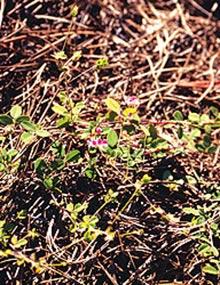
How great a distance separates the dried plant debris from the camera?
4.80 ft

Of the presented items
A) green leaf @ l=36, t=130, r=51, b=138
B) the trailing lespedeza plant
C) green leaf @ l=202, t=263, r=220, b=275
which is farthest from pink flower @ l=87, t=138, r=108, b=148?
green leaf @ l=202, t=263, r=220, b=275

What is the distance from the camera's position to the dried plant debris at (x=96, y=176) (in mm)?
1463

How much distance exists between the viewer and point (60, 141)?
156 cm

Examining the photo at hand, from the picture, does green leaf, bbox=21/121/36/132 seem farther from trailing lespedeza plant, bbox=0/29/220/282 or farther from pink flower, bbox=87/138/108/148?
pink flower, bbox=87/138/108/148

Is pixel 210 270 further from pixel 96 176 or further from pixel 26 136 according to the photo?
pixel 26 136

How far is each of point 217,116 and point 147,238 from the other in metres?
0.44

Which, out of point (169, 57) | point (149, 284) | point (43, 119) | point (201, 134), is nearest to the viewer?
point (149, 284)

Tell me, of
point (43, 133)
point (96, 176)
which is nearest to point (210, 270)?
point (96, 176)

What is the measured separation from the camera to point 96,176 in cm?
158

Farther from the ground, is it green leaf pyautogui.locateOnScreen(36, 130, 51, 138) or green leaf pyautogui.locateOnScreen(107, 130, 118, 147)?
green leaf pyautogui.locateOnScreen(36, 130, 51, 138)

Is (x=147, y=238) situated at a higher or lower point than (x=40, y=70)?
lower

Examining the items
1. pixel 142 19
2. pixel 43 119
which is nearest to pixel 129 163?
pixel 43 119

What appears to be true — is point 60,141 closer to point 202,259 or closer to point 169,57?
point 202,259

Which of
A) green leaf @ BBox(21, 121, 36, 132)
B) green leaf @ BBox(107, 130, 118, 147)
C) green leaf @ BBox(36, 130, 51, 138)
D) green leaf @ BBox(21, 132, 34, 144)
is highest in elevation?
green leaf @ BBox(21, 121, 36, 132)
